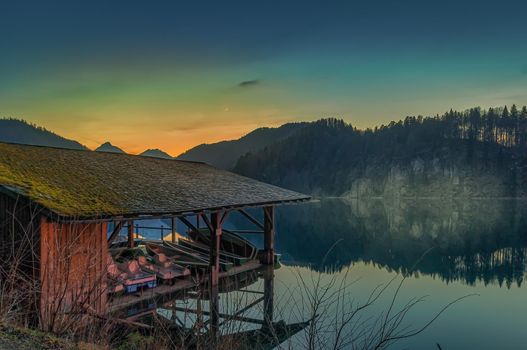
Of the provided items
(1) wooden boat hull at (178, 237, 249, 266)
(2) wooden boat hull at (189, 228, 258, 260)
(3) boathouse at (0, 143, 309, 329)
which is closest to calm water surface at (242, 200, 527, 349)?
(2) wooden boat hull at (189, 228, 258, 260)

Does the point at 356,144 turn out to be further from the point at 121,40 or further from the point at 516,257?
the point at 121,40

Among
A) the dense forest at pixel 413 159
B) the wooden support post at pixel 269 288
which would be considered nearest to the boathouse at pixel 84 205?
the wooden support post at pixel 269 288

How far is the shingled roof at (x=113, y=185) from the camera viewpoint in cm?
1027

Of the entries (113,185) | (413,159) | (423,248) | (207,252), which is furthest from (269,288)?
(413,159)

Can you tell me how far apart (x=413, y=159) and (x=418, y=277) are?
103 metres

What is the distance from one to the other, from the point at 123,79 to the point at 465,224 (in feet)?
125

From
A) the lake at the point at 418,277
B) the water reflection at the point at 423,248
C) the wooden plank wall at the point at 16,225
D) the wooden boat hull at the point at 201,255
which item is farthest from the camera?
the water reflection at the point at 423,248

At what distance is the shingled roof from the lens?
33.7 feet

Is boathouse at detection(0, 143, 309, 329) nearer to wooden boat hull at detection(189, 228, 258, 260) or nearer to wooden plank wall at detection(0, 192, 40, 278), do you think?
wooden plank wall at detection(0, 192, 40, 278)

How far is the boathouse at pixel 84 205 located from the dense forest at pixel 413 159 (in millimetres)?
102917

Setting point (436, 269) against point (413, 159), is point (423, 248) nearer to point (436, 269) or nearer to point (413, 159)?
point (436, 269)

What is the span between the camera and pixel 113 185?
516 inches

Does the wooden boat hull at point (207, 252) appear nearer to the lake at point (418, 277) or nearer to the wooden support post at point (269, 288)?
the wooden support post at point (269, 288)

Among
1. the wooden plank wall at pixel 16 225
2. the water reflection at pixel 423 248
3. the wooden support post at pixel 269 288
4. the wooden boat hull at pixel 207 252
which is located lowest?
the water reflection at pixel 423 248
